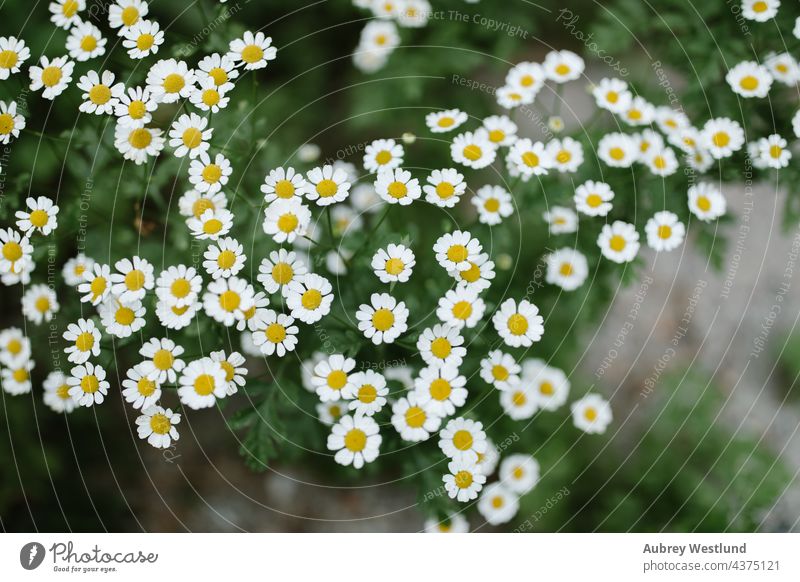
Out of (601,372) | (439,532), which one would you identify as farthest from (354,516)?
(601,372)

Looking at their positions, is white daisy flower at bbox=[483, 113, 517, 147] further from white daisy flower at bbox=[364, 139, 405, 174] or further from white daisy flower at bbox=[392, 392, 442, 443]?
white daisy flower at bbox=[392, 392, 442, 443]

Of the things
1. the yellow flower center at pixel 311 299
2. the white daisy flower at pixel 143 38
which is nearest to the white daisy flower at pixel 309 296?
the yellow flower center at pixel 311 299

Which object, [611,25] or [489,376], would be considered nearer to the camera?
[489,376]

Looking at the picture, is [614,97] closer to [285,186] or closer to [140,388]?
[285,186]

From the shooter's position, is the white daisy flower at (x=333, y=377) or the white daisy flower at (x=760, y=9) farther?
the white daisy flower at (x=760, y=9)

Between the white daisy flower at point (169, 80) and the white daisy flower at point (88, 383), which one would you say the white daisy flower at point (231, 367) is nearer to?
the white daisy flower at point (88, 383)

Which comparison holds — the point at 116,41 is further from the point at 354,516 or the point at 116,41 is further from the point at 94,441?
the point at 354,516
